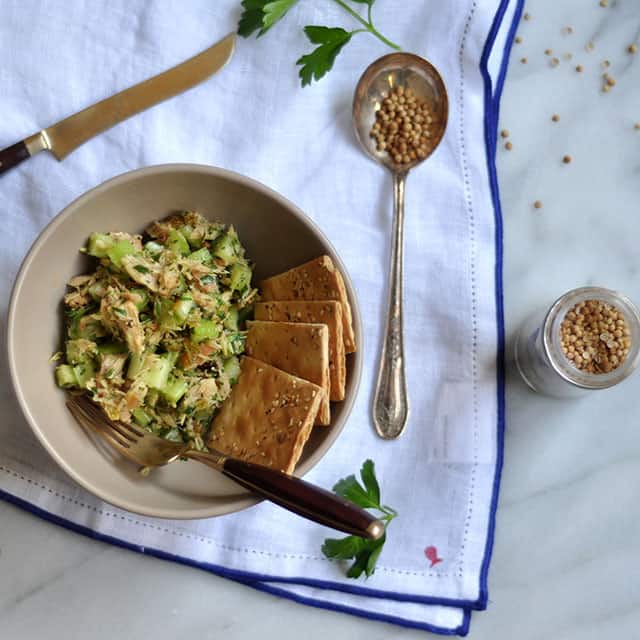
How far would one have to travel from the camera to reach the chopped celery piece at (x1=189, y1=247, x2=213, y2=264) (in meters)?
1.79

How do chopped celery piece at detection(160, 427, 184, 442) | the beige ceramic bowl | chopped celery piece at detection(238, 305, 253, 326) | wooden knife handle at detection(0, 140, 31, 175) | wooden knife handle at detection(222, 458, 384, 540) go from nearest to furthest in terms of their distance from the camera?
wooden knife handle at detection(222, 458, 384, 540) → the beige ceramic bowl → chopped celery piece at detection(160, 427, 184, 442) → chopped celery piece at detection(238, 305, 253, 326) → wooden knife handle at detection(0, 140, 31, 175)

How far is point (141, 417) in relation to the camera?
177 centimetres

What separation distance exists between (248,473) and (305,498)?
135 mm

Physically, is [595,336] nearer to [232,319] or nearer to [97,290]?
[232,319]

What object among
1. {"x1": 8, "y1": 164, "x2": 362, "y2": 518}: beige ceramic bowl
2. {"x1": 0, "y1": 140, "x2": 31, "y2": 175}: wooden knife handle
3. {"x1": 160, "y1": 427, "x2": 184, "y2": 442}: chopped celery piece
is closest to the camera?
{"x1": 8, "y1": 164, "x2": 362, "y2": 518}: beige ceramic bowl

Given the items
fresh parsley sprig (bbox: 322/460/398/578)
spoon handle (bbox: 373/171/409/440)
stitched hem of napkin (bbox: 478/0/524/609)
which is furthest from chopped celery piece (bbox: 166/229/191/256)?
stitched hem of napkin (bbox: 478/0/524/609)

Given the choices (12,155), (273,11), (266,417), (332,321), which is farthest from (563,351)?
(12,155)

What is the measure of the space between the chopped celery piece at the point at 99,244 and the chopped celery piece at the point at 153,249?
0.25ft

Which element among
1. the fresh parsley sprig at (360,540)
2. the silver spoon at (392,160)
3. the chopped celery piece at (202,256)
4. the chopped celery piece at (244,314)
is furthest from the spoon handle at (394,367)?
the chopped celery piece at (202,256)

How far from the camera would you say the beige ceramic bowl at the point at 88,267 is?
1.68 m

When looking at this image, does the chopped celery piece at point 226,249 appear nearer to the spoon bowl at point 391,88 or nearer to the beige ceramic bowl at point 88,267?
the beige ceramic bowl at point 88,267

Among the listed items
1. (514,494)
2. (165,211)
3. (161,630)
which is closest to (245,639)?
(161,630)

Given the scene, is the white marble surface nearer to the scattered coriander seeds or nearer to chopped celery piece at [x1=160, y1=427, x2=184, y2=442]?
the scattered coriander seeds

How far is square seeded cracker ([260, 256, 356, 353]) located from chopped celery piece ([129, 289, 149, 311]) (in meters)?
0.31
